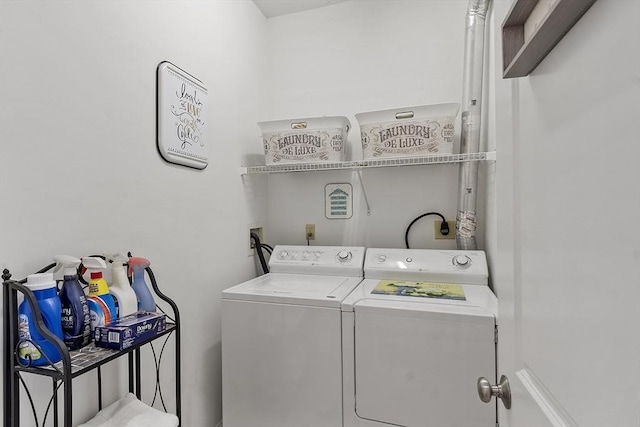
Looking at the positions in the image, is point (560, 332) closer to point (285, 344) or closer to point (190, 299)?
point (285, 344)

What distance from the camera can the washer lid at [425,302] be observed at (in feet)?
4.60

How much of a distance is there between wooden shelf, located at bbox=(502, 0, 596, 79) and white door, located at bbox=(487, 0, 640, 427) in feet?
0.05

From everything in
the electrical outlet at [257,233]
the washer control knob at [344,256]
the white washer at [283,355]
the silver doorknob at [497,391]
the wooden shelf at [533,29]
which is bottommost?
the white washer at [283,355]

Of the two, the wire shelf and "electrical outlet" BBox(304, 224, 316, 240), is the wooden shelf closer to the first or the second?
the wire shelf

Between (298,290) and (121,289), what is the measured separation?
33.2 inches

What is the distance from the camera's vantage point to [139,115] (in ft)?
4.50

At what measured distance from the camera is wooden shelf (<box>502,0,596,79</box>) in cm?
46

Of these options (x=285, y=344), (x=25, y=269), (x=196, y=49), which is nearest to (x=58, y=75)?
(x=25, y=269)

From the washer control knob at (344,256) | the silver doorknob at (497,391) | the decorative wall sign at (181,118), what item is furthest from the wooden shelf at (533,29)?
the washer control knob at (344,256)

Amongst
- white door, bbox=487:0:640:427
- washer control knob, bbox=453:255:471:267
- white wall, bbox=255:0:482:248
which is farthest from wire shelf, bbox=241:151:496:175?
white door, bbox=487:0:640:427

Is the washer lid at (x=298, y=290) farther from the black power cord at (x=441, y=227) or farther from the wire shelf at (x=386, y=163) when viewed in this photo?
the wire shelf at (x=386, y=163)

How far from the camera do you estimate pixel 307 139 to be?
204 centimetres

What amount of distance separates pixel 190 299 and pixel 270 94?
1626mm

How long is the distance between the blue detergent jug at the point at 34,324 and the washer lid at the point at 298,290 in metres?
0.85
